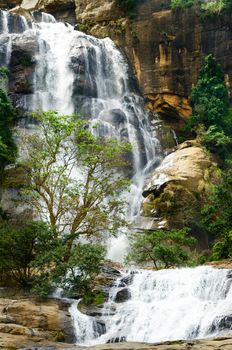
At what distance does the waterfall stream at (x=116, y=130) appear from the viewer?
14.8 meters

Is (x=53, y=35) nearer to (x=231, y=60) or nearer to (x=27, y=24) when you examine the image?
(x=27, y=24)

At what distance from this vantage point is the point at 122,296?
55.1ft

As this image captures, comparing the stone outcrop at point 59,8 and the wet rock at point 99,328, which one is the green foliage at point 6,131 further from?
the stone outcrop at point 59,8

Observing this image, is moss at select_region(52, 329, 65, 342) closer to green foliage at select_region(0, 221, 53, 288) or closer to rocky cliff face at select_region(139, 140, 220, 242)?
green foliage at select_region(0, 221, 53, 288)

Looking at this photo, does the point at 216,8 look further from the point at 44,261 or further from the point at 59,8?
the point at 44,261

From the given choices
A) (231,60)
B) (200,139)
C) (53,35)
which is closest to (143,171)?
(200,139)

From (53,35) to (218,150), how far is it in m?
15.6

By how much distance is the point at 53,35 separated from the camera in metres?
38.6

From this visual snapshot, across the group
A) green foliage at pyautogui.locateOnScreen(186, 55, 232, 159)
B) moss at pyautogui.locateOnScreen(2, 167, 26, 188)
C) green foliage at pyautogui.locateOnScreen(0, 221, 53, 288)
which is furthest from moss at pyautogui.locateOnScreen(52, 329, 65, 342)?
green foliage at pyautogui.locateOnScreen(186, 55, 232, 159)

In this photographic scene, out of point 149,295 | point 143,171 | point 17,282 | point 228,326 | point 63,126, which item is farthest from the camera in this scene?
point 143,171

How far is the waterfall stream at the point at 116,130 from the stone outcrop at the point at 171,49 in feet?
4.31

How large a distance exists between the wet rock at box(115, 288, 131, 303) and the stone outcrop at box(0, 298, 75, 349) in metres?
1.76

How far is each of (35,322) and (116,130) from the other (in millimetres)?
19442

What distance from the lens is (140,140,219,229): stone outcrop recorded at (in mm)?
26359
